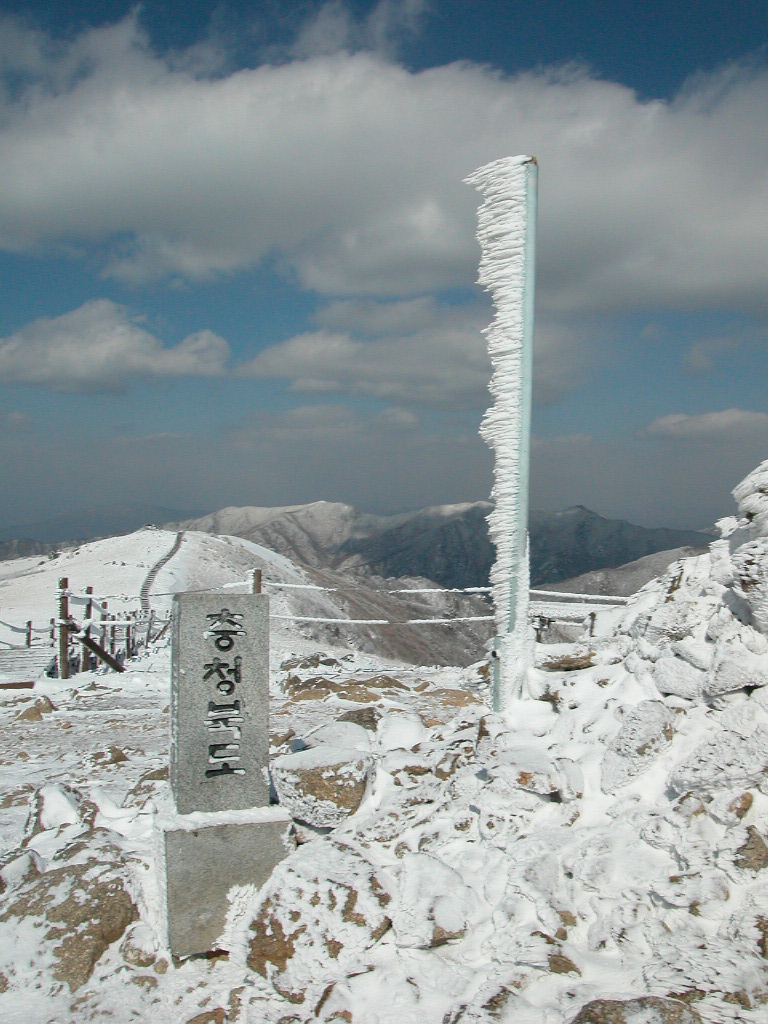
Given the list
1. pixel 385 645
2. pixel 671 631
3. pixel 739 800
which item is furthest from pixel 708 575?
pixel 385 645

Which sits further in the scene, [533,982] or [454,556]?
[454,556]

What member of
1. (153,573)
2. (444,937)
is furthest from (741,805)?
(153,573)

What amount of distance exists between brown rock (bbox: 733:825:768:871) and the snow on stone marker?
116 inches

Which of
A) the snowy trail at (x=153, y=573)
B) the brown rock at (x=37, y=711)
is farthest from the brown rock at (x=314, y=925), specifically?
the snowy trail at (x=153, y=573)

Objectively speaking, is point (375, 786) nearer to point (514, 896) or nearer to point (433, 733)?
point (433, 733)

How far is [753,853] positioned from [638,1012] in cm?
106

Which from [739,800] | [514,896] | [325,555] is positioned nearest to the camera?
[739,800]

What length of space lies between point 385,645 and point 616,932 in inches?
1281

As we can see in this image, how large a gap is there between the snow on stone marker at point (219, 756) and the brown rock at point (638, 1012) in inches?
101

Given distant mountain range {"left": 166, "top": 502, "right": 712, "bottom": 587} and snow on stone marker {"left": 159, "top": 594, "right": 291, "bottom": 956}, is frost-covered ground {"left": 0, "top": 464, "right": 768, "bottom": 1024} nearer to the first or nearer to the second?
snow on stone marker {"left": 159, "top": 594, "right": 291, "bottom": 956}

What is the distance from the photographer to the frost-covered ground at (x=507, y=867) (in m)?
3.78

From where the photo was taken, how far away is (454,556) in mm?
172750

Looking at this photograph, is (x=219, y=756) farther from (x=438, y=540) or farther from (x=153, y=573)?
(x=438, y=540)

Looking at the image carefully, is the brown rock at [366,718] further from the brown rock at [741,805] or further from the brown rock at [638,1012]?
the brown rock at [638,1012]
